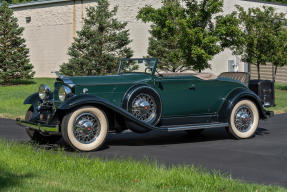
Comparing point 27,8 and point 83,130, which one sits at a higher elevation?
point 27,8

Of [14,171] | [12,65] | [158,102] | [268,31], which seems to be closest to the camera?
[14,171]

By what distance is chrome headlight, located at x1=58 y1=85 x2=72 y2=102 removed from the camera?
826 cm

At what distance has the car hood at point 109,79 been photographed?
8.43 m

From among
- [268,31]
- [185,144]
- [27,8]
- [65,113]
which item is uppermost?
[27,8]

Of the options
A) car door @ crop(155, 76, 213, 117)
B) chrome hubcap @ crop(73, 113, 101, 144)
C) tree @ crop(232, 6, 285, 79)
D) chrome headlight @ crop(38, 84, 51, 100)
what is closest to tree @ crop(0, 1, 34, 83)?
tree @ crop(232, 6, 285, 79)

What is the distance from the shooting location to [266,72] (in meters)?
29.7

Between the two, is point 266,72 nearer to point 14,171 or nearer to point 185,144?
point 185,144

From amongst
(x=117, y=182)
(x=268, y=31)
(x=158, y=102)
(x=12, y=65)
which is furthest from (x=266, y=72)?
(x=117, y=182)

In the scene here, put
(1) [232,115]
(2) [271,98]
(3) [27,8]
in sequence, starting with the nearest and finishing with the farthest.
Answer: (1) [232,115] → (2) [271,98] → (3) [27,8]

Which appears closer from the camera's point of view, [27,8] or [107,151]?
[107,151]

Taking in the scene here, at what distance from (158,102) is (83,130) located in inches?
60.3

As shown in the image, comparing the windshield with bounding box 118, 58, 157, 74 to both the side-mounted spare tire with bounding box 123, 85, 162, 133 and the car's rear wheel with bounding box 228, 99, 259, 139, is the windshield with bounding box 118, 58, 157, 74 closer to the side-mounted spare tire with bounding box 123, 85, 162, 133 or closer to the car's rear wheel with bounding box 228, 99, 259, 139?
the side-mounted spare tire with bounding box 123, 85, 162, 133

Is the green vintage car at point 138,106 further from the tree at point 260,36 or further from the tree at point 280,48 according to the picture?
the tree at point 280,48

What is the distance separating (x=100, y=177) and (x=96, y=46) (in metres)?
16.9
